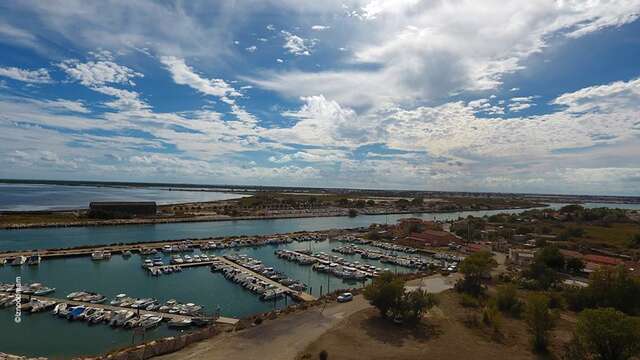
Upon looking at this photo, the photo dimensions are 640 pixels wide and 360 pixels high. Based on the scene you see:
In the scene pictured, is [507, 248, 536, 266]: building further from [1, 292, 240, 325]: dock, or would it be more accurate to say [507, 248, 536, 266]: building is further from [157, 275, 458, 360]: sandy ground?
[1, 292, 240, 325]: dock

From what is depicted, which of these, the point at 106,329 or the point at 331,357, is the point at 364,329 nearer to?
the point at 331,357

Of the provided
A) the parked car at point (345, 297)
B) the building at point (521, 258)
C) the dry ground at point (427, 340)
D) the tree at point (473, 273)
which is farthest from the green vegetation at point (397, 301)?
the building at point (521, 258)

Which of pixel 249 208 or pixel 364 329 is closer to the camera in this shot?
pixel 364 329

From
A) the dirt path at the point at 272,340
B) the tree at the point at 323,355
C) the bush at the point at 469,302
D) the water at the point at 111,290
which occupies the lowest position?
the water at the point at 111,290

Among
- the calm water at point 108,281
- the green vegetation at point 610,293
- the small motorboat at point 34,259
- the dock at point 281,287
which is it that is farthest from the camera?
the small motorboat at point 34,259

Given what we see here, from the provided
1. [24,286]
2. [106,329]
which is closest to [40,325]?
[106,329]

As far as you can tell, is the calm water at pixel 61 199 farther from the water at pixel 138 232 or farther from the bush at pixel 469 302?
the bush at pixel 469 302

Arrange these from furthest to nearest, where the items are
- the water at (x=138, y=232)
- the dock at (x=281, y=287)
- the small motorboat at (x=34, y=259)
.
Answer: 1. the water at (x=138, y=232)
2. the small motorboat at (x=34, y=259)
3. the dock at (x=281, y=287)

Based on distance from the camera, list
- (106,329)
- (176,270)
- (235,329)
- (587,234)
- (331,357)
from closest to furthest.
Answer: (331,357)
(235,329)
(106,329)
(176,270)
(587,234)
